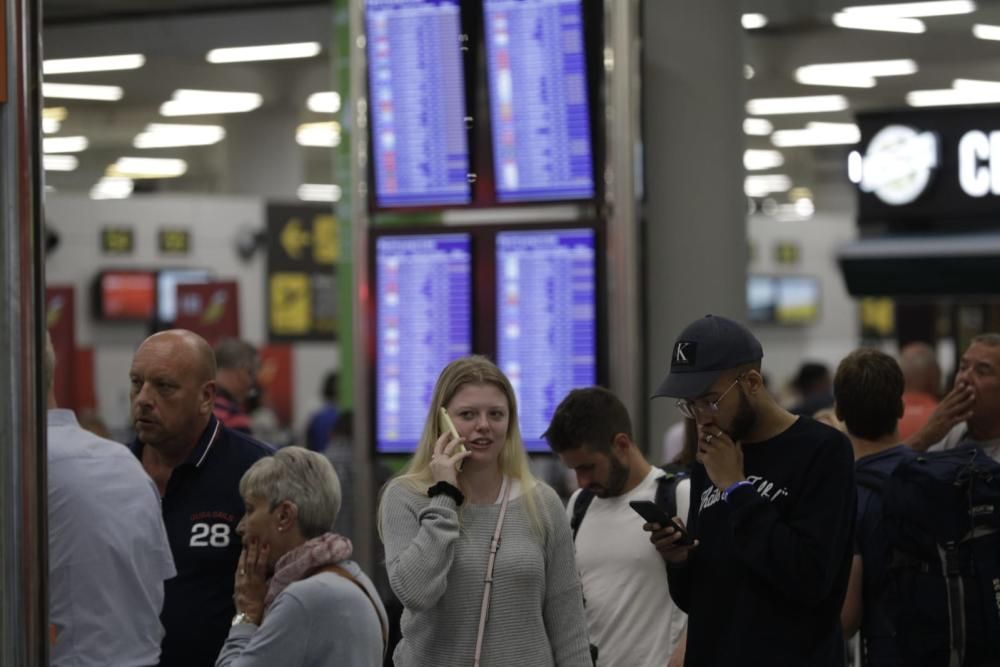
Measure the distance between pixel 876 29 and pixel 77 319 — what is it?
879cm

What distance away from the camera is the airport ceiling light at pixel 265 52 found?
603 inches

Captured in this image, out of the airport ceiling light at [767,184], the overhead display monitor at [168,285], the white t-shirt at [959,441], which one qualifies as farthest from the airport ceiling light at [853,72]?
the white t-shirt at [959,441]

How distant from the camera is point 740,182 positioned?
7.11 metres

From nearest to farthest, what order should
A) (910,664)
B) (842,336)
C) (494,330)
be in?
(910,664), (494,330), (842,336)

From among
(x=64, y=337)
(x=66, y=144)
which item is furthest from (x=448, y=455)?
(x=66, y=144)

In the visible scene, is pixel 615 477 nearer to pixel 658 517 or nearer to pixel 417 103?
pixel 658 517

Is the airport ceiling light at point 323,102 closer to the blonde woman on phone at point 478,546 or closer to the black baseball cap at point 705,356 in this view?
the blonde woman on phone at point 478,546

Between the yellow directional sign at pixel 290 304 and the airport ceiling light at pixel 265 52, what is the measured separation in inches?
96.6

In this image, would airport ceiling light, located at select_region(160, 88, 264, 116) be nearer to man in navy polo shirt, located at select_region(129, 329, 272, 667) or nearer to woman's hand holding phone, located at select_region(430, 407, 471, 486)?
man in navy polo shirt, located at select_region(129, 329, 272, 667)

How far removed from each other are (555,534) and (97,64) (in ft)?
45.4

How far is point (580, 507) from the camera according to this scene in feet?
14.2

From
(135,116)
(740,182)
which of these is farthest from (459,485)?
(135,116)

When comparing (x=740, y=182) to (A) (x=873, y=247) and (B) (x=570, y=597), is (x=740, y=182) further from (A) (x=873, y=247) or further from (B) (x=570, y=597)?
(B) (x=570, y=597)

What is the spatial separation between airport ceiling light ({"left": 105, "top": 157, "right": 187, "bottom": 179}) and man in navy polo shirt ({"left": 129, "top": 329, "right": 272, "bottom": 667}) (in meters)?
20.7
